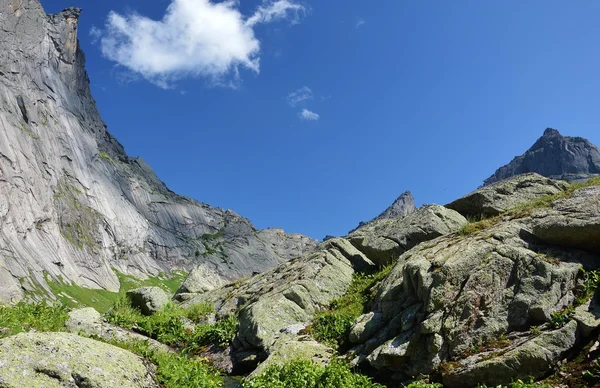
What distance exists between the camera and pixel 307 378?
44.6 ft

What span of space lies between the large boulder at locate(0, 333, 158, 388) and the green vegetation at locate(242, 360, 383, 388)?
3.65 metres

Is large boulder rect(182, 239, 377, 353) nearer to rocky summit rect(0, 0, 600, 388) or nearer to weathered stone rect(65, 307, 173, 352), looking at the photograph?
rocky summit rect(0, 0, 600, 388)

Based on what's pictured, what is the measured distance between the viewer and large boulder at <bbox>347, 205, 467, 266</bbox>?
1039 inches

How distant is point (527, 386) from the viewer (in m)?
10.8

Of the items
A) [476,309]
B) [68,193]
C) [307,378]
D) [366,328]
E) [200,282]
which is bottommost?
[307,378]

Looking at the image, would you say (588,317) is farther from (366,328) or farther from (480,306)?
(366,328)

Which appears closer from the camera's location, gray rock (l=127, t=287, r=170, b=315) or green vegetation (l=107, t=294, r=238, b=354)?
green vegetation (l=107, t=294, r=238, b=354)

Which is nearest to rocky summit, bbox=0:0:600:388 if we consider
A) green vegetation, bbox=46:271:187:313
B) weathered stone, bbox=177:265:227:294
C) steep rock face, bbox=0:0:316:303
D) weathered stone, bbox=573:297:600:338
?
weathered stone, bbox=573:297:600:338

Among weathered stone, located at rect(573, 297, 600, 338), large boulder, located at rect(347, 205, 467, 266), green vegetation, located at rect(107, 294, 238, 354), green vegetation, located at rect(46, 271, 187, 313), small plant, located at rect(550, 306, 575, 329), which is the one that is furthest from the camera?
green vegetation, located at rect(46, 271, 187, 313)

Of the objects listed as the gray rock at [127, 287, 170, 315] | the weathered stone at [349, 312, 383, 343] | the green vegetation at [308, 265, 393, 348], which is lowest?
the weathered stone at [349, 312, 383, 343]

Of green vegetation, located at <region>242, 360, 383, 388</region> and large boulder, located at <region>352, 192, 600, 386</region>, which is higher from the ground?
large boulder, located at <region>352, 192, 600, 386</region>

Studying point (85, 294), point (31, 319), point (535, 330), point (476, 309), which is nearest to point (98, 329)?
point (31, 319)

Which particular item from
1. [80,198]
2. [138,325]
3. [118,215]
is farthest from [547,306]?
[118,215]

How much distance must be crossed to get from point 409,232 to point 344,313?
326 inches
